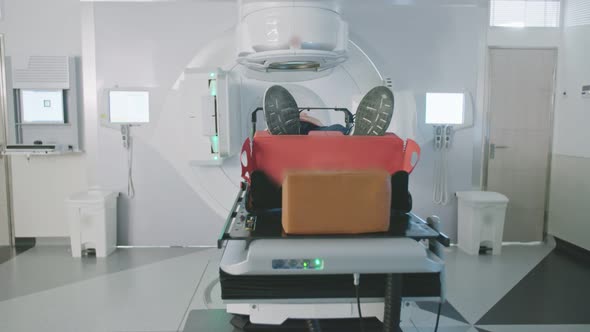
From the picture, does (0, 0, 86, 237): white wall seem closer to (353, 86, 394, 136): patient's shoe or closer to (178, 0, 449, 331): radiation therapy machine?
(178, 0, 449, 331): radiation therapy machine

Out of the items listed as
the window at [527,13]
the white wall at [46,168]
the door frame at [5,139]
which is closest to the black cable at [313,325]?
the white wall at [46,168]

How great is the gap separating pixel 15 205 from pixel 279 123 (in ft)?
11.9

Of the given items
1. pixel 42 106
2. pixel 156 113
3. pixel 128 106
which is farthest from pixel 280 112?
pixel 42 106

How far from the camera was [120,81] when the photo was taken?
3855mm

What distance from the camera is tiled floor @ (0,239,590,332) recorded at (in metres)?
2.49

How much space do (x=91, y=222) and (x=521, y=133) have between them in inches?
172

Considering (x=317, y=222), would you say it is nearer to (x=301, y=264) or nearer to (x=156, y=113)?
(x=301, y=264)

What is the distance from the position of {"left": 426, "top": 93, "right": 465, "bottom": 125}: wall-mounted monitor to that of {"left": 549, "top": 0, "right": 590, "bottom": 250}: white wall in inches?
41.0

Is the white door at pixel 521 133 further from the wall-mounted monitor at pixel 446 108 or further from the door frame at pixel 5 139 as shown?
the door frame at pixel 5 139

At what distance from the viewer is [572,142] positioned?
151 inches

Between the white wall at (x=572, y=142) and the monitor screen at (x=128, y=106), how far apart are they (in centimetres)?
418

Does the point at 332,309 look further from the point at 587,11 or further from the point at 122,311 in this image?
the point at 587,11

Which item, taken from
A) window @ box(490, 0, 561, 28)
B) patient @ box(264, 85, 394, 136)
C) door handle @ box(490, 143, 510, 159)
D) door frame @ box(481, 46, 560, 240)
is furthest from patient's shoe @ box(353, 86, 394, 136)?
window @ box(490, 0, 561, 28)

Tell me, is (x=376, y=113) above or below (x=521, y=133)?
above
